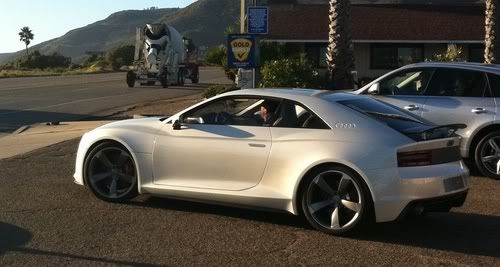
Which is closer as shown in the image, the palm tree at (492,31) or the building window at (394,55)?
the palm tree at (492,31)

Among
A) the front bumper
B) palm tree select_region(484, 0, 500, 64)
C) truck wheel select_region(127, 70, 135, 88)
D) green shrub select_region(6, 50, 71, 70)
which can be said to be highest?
palm tree select_region(484, 0, 500, 64)

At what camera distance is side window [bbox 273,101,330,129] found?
267 inches

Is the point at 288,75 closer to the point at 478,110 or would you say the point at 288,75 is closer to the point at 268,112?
the point at 478,110

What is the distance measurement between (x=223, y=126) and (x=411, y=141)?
199 cm

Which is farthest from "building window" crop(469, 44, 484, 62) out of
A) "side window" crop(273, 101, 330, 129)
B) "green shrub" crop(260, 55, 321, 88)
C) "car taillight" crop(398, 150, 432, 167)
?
"car taillight" crop(398, 150, 432, 167)

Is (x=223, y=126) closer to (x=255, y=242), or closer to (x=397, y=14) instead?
(x=255, y=242)

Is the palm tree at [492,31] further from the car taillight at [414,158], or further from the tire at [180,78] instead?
the tire at [180,78]

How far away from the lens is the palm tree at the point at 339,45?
18438 mm

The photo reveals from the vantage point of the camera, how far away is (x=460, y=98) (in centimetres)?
974

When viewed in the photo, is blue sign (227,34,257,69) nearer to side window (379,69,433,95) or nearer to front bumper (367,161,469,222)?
side window (379,69,433,95)

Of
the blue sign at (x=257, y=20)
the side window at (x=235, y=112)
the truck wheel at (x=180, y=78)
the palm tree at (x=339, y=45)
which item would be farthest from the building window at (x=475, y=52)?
the side window at (x=235, y=112)

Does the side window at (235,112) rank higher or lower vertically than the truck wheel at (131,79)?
higher

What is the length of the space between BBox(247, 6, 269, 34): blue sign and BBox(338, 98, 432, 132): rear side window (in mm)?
8017

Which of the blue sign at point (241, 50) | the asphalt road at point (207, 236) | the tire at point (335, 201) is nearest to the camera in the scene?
the asphalt road at point (207, 236)
